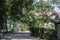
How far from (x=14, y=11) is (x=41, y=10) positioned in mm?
5104

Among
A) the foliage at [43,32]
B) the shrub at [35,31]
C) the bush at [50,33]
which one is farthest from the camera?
the shrub at [35,31]

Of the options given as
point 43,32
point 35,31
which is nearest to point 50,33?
point 43,32

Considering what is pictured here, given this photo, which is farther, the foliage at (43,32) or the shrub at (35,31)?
the shrub at (35,31)

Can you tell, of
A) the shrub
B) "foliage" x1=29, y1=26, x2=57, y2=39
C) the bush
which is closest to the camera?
the bush

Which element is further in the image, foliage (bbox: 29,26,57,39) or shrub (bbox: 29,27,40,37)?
shrub (bbox: 29,27,40,37)

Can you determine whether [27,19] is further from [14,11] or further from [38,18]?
[14,11]

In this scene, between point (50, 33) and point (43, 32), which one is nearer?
point (50, 33)

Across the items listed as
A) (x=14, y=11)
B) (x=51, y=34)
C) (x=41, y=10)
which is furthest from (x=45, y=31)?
(x=14, y=11)

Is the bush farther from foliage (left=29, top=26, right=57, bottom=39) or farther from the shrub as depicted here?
the shrub

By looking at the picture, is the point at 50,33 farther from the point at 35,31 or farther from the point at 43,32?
the point at 35,31

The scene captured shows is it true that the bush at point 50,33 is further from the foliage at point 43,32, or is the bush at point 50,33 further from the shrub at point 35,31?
the shrub at point 35,31

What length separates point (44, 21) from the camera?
21.5m

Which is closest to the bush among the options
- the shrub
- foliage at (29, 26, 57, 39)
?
foliage at (29, 26, 57, 39)

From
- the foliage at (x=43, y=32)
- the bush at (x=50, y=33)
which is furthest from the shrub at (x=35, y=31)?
the bush at (x=50, y=33)
